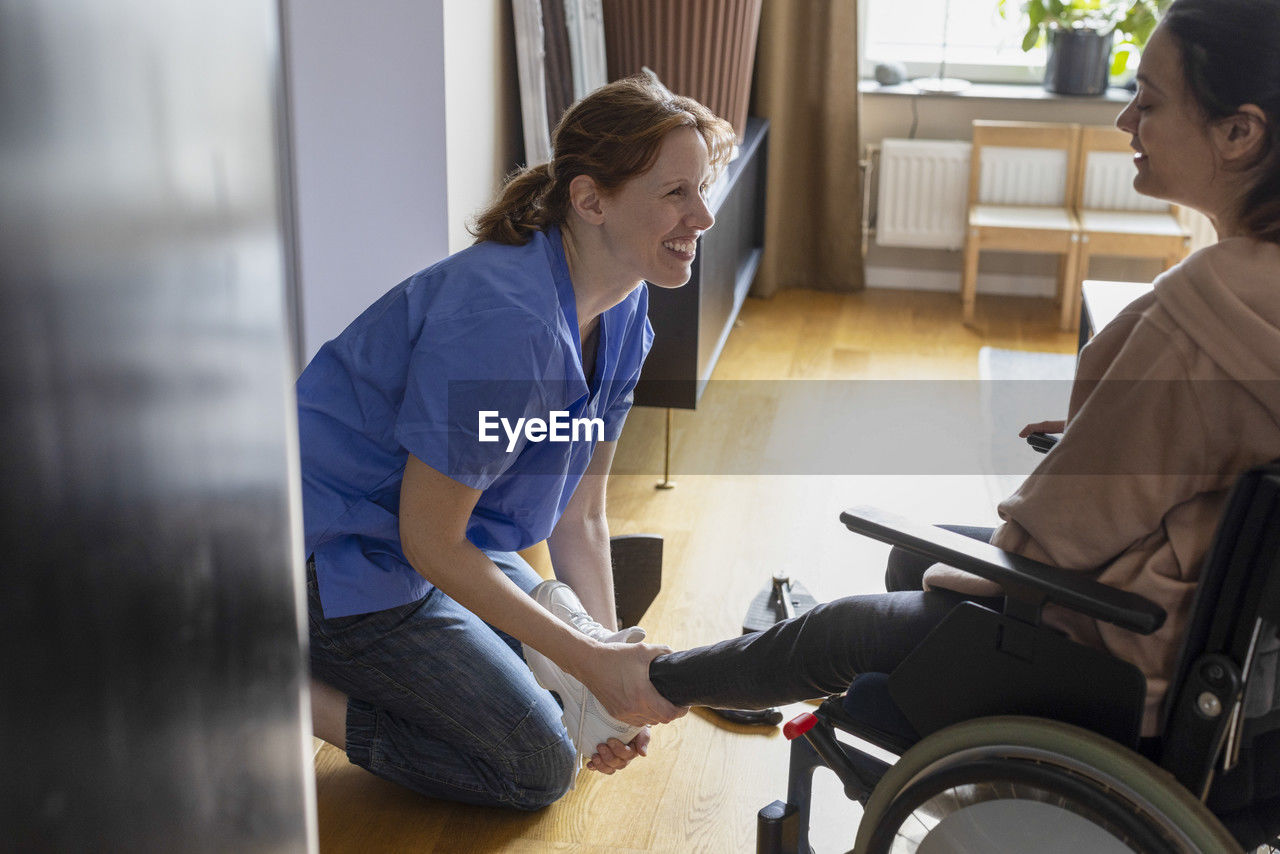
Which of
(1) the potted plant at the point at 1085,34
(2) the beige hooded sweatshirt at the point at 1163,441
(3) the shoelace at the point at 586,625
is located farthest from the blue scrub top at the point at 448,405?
(1) the potted plant at the point at 1085,34

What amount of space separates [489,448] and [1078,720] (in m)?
0.65

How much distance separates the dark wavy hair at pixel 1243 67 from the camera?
3.07 feet

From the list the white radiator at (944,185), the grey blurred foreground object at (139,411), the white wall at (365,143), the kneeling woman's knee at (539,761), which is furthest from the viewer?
→ the white radiator at (944,185)

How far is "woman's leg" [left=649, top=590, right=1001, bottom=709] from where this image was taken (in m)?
1.09

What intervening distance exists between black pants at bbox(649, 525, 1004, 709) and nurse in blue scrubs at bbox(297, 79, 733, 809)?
0.23 ft

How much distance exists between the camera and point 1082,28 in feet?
12.8

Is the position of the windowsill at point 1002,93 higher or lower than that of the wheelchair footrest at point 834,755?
higher

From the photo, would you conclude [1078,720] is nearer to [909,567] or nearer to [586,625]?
[909,567]

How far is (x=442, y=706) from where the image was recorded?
1486 millimetres

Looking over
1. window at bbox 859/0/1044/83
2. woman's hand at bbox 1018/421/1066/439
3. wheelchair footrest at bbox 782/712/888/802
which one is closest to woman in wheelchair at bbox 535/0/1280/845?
wheelchair footrest at bbox 782/712/888/802

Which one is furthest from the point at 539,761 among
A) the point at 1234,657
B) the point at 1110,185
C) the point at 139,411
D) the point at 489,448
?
the point at 1110,185

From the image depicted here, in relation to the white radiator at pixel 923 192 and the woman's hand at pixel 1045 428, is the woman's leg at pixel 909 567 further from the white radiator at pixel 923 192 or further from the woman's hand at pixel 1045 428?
the white radiator at pixel 923 192

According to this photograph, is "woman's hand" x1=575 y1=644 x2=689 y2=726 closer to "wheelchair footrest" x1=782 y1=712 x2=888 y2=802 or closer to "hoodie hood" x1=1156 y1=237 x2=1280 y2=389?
"wheelchair footrest" x1=782 y1=712 x2=888 y2=802

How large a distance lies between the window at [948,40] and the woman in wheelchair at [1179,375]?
11.5ft
